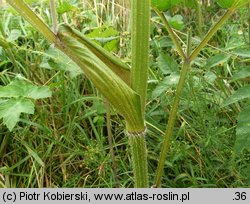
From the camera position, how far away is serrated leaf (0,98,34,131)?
4.60ft

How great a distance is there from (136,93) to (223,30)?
1.24 m

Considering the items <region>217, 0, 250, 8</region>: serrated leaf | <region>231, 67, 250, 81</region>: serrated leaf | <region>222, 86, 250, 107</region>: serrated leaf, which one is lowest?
<region>222, 86, 250, 107</region>: serrated leaf

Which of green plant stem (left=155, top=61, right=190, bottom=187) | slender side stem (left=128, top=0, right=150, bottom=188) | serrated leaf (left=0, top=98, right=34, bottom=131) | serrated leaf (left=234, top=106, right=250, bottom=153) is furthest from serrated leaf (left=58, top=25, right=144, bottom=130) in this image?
serrated leaf (left=0, top=98, right=34, bottom=131)

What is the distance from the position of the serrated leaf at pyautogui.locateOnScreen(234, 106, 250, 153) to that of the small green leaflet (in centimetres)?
58

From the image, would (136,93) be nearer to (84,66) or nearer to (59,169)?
(84,66)

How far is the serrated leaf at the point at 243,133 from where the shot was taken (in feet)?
3.95

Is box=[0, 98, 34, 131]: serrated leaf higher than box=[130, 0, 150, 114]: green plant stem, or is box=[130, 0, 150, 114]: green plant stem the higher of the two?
box=[130, 0, 150, 114]: green plant stem

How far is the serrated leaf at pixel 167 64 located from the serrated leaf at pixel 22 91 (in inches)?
14.1

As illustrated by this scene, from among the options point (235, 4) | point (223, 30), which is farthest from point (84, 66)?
point (223, 30)

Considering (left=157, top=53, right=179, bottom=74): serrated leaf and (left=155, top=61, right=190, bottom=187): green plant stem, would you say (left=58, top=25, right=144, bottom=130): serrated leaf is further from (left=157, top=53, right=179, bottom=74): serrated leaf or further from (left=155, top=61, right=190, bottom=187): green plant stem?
(left=157, top=53, right=179, bottom=74): serrated leaf

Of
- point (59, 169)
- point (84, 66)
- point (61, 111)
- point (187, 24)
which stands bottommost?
point (59, 169)

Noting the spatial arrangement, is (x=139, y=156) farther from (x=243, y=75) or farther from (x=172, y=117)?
(x=243, y=75)

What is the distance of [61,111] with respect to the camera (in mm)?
1798

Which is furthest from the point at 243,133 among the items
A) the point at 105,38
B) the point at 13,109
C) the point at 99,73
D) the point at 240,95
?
the point at 13,109
